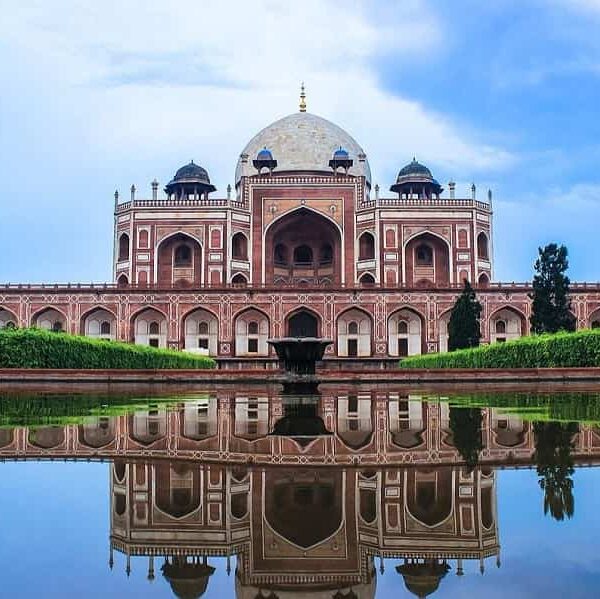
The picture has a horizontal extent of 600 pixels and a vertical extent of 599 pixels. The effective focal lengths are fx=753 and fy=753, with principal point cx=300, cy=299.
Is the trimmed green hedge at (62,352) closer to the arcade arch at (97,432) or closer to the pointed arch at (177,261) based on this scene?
the arcade arch at (97,432)

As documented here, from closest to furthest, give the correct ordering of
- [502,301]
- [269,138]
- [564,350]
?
1. [564,350]
2. [502,301]
3. [269,138]

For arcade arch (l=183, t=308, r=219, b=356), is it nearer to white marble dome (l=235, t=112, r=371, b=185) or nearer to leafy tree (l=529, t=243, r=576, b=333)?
white marble dome (l=235, t=112, r=371, b=185)

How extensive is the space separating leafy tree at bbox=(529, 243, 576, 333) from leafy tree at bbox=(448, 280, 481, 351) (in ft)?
6.41

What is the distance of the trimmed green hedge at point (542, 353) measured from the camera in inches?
521

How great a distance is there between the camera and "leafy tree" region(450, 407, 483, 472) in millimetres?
2953

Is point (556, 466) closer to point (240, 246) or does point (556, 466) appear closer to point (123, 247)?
point (240, 246)

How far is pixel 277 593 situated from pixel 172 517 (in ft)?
1.98

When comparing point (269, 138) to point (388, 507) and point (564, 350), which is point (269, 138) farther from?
point (388, 507)

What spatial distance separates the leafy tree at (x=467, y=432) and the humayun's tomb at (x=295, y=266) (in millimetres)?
24643

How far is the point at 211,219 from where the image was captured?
34.2 m

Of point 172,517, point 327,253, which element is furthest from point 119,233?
point 172,517

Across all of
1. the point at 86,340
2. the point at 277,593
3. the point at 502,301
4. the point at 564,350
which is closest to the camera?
the point at 277,593

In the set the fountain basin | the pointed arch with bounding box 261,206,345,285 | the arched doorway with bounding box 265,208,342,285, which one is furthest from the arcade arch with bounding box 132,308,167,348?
the fountain basin

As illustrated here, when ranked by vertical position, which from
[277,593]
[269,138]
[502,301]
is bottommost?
[277,593]
